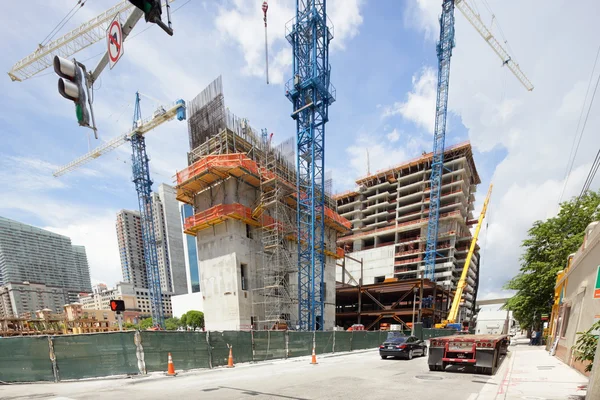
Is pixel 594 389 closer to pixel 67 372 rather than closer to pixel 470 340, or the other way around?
pixel 470 340

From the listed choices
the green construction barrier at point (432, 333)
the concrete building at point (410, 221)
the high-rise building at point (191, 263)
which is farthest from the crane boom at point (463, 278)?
the high-rise building at point (191, 263)

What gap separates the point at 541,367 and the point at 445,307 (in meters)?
56.9

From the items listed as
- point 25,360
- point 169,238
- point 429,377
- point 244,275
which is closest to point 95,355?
point 25,360

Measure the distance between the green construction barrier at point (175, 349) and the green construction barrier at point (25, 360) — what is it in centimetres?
281

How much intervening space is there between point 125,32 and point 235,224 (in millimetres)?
27129

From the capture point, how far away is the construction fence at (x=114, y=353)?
9344mm

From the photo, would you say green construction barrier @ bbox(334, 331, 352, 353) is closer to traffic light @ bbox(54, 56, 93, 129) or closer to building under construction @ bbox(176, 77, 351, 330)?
building under construction @ bbox(176, 77, 351, 330)

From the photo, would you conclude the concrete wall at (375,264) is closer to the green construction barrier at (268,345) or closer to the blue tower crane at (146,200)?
the blue tower crane at (146,200)

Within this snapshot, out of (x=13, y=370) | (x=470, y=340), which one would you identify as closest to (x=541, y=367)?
(x=470, y=340)

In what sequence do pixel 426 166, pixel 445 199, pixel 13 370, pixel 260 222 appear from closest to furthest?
pixel 13 370, pixel 260 222, pixel 445 199, pixel 426 166

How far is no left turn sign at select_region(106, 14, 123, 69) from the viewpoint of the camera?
3.91m

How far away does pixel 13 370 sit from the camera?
30.5ft

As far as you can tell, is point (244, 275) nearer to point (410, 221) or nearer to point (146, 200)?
point (146, 200)

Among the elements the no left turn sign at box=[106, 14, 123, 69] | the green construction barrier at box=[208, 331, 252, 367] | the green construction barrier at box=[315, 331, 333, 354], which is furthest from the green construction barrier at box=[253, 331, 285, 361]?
the no left turn sign at box=[106, 14, 123, 69]
